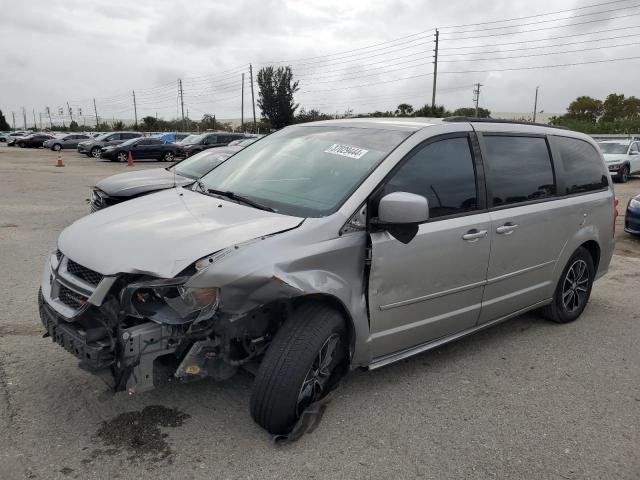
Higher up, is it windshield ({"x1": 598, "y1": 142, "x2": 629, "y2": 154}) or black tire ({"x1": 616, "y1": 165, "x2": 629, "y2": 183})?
windshield ({"x1": 598, "y1": 142, "x2": 629, "y2": 154})

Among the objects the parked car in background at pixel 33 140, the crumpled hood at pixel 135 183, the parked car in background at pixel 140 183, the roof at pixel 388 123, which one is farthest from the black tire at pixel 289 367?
the parked car in background at pixel 33 140

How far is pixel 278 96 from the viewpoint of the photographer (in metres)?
60.1

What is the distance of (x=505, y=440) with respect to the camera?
119 inches

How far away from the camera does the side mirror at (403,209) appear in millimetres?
2947

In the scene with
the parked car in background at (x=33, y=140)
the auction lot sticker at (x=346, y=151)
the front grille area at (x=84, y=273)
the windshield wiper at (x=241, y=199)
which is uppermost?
the auction lot sticker at (x=346, y=151)

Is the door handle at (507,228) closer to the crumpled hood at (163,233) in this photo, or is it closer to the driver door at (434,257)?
the driver door at (434,257)

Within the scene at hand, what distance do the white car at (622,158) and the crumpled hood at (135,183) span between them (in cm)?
1699

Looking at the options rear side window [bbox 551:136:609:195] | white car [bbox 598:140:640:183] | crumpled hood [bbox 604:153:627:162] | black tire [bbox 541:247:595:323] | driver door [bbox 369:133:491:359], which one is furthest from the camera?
crumpled hood [bbox 604:153:627:162]

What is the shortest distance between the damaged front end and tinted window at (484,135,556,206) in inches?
77.5

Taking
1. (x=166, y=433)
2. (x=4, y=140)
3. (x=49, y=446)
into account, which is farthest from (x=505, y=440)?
(x=4, y=140)

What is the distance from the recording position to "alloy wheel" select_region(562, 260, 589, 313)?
15.7 feet

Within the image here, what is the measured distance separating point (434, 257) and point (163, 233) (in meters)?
1.67

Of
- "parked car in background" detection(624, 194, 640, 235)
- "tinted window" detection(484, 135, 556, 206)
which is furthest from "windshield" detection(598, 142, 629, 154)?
"tinted window" detection(484, 135, 556, 206)

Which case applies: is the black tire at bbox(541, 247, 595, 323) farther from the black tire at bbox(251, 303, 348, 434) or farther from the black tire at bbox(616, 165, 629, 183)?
the black tire at bbox(616, 165, 629, 183)
